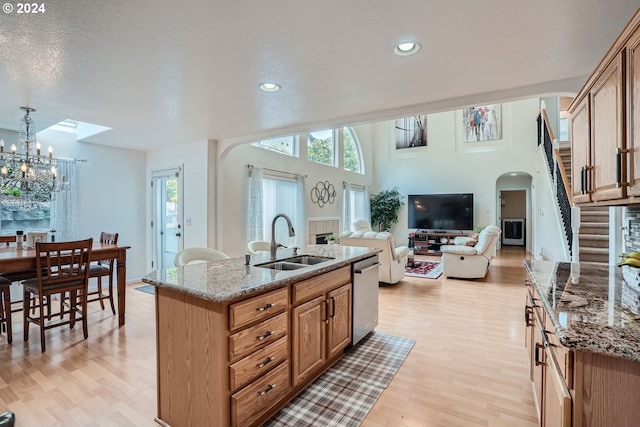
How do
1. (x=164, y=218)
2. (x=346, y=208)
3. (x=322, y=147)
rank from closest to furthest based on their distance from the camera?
(x=164, y=218), (x=322, y=147), (x=346, y=208)

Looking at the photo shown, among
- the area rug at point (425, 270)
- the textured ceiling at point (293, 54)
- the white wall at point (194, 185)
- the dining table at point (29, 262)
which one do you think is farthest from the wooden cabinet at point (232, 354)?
the area rug at point (425, 270)

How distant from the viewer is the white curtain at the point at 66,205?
448cm

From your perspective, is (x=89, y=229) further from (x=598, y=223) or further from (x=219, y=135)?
(x=598, y=223)

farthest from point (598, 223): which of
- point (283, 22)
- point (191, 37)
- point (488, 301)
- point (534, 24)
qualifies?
point (191, 37)

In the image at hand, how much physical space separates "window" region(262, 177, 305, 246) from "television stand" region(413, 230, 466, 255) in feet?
13.8

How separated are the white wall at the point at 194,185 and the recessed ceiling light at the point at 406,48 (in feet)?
11.5

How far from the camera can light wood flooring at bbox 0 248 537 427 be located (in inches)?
76.3

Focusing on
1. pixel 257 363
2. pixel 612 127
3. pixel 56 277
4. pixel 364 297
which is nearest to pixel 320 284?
pixel 257 363

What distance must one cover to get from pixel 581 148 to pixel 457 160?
7.56 meters

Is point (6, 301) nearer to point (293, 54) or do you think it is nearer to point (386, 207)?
point (293, 54)

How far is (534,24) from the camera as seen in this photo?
1.77 m

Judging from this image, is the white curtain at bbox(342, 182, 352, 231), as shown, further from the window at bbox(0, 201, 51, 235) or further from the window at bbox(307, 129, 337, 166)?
the window at bbox(0, 201, 51, 235)

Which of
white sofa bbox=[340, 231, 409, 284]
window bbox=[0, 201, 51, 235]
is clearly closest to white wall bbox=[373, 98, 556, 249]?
white sofa bbox=[340, 231, 409, 284]

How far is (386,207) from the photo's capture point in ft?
31.9
